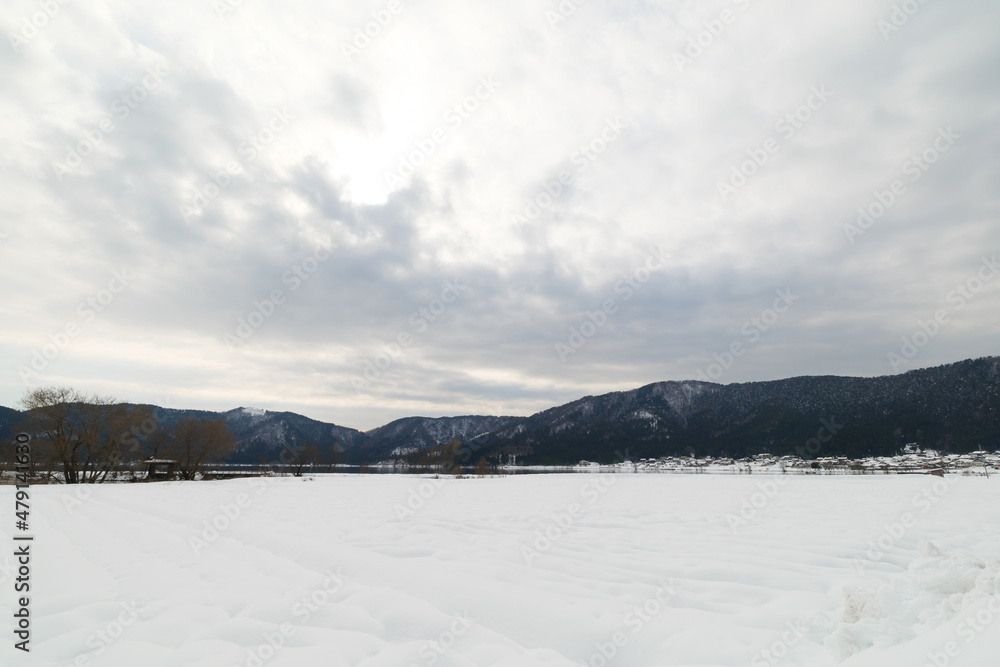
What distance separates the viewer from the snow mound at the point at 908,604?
2611 mm

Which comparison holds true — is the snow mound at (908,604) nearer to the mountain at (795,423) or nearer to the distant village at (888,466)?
the distant village at (888,466)

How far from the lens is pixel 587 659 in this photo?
290cm

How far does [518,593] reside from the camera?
384 centimetres

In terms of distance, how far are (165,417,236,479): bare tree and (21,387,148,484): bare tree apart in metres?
5.37

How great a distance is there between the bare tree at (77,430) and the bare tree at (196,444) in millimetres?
5365

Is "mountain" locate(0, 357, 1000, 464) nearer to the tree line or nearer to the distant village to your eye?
the distant village

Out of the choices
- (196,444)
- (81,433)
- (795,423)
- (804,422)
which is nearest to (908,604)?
(81,433)

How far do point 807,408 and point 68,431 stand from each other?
586 feet

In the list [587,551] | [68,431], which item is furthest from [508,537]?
[68,431]

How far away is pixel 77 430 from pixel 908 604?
3610 cm

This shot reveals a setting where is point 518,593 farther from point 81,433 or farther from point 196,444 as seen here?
point 196,444

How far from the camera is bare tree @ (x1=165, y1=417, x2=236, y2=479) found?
33.4 m

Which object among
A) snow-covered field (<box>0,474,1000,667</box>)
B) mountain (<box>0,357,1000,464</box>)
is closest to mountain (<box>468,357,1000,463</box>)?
mountain (<box>0,357,1000,464</box>)

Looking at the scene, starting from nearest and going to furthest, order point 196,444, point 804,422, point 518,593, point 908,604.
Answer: point 908,604 < point 518,593 < point 196,444 < point 804,422
